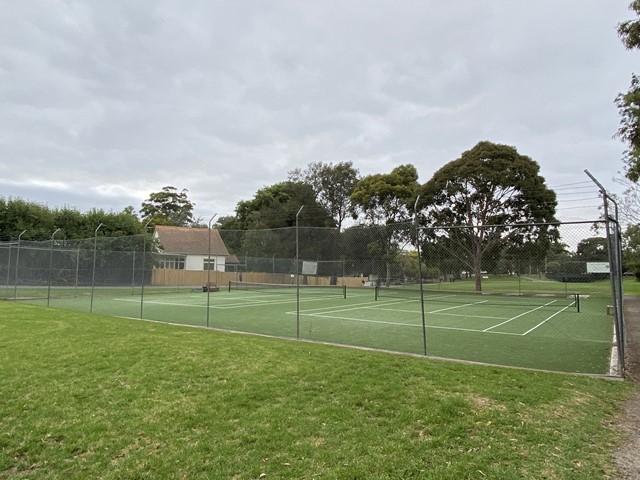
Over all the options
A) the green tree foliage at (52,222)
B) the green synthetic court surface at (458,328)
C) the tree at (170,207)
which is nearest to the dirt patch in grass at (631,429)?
the green synthetic court surface at (458,328)

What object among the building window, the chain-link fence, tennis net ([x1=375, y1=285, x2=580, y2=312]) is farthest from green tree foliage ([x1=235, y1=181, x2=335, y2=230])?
tennis net ([x1=375, y1=285, x2=580, y2=312])

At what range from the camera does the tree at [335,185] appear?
52719 millimetres

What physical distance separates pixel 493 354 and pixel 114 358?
636 cm

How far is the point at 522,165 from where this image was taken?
29469 millimetres

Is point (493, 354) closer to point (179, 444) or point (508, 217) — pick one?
point (179, 444)

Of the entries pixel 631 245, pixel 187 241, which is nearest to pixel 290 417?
pixel 631 245

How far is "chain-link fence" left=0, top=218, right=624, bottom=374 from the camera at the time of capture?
896 cm

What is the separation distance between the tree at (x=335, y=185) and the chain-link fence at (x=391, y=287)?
20.0 meters

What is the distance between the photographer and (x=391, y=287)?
87.5 ft

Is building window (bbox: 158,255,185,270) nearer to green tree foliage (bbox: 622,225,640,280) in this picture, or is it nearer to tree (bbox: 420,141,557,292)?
tree (bbox: 420,141,557,292)

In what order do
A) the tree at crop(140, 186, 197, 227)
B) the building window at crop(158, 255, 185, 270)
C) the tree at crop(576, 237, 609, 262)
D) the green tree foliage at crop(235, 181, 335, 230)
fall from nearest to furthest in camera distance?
the tree at crop(576, 237, 609, 262) → the building window at crop(158, 255, 185, 270) → the green tree foliage at crop(235, 181, 335, 230) → the tree at crop(140, 186, 197, 227)

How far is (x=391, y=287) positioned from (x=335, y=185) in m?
28.3

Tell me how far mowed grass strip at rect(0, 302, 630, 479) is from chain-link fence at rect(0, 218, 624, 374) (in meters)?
2.36

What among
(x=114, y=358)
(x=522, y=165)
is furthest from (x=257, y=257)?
(x=114, y=358)
